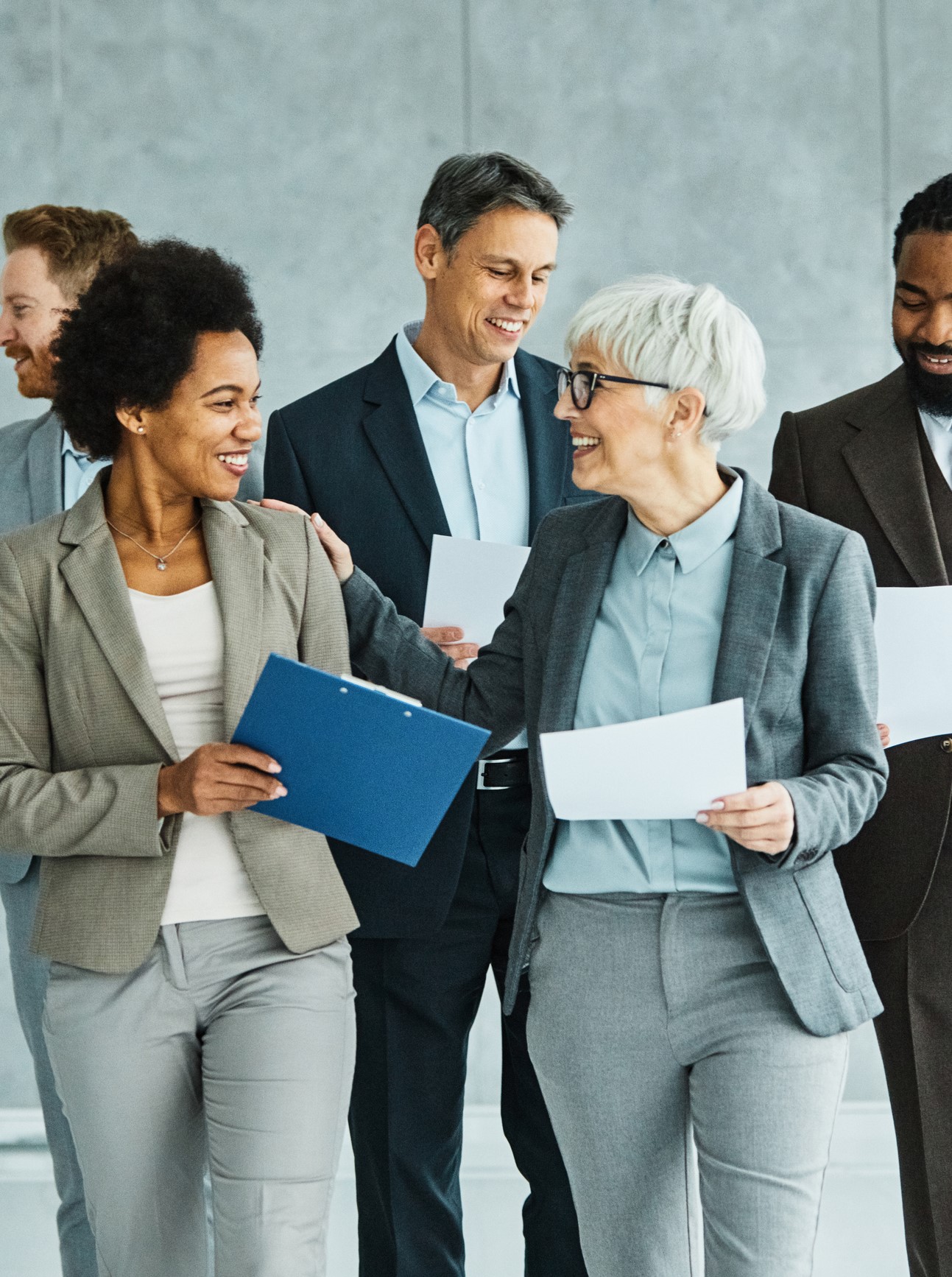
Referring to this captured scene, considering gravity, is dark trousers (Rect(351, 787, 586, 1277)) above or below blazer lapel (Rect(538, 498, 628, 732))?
below

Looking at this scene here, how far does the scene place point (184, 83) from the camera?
384cm

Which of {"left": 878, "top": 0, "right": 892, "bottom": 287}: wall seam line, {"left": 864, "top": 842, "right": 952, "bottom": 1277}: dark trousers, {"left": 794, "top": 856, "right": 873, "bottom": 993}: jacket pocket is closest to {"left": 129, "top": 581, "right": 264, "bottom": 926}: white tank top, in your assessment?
{"left": 794, "top": 856, "right": 873, "bottom": 993}: jacket pocket

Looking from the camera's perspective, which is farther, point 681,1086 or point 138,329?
point 138,329

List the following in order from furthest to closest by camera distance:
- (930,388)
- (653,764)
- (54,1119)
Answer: (54,1119), (930,388), (653,764)

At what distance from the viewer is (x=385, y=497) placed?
2461mm

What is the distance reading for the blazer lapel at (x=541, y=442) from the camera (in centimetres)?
253

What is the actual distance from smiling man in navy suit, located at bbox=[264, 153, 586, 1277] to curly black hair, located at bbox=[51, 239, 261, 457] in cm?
46

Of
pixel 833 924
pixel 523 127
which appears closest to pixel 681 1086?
pixel 833 924

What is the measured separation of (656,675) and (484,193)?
113cm

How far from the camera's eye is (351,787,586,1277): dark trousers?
2.44 metres

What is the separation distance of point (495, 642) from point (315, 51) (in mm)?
2453

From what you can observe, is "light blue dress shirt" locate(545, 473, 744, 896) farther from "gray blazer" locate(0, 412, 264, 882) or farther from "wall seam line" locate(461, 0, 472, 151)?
"wall seam line" locate(461, 0, 472, 151)

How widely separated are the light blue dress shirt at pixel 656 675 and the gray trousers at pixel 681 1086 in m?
0.04

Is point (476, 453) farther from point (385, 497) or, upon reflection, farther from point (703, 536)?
point (703, 536)
